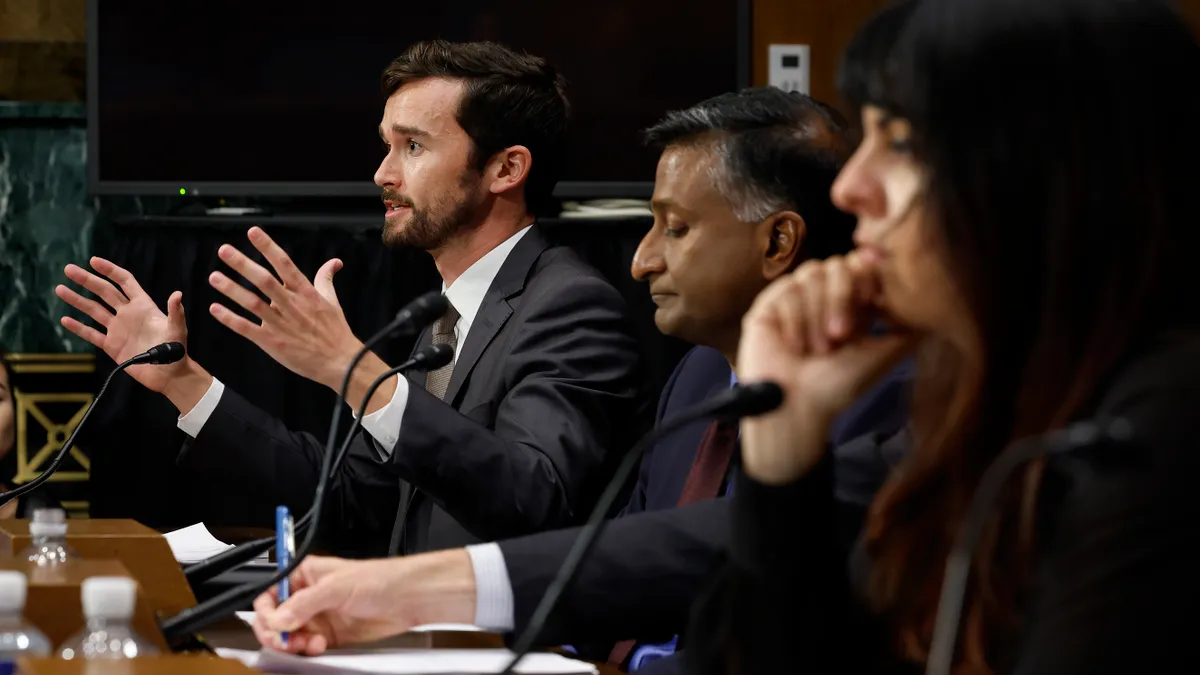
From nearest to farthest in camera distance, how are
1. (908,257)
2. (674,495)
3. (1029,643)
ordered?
(1029,643)
(908,257)
(674,495)

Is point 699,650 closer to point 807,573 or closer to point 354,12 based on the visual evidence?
point 807,573

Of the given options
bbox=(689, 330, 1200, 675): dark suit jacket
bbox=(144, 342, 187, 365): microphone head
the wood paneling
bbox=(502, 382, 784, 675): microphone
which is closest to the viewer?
bbox=(689, 330, 1200, 675): dark suit jacket

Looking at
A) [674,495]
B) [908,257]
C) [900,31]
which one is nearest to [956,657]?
[908,257]

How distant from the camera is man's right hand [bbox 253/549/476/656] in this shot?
151cm

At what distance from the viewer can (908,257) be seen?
1195 millimetres

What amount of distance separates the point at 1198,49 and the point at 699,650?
582 millimetres

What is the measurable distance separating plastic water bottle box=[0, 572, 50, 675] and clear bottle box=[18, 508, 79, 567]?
1.63 feet

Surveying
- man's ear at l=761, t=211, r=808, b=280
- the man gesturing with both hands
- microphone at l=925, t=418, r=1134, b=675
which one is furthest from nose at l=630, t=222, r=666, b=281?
microphone at l=925, t=418, r=1134, b=675

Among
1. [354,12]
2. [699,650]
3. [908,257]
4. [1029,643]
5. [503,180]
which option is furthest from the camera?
[354,12]

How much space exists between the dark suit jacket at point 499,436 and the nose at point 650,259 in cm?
32

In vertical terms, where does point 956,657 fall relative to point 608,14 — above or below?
below

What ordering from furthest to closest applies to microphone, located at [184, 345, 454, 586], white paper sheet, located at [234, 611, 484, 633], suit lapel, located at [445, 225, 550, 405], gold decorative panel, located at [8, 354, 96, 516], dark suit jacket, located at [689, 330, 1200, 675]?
gold decorative panel, located at [8, 354, 96, 516]
suit lapel, located at [445, 225, 550, 405]
microphone, located at [184, 345, 454, 586]
white paper sheet, located at [234, 611, 484, 633]
dark suit jacket, located at [689, 330, 1200, 675]

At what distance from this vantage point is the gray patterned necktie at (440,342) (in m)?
2.95

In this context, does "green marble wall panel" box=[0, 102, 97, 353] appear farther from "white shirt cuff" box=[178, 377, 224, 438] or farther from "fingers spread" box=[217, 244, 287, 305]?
"fingers spread" box=[217, 244, 287, 305]
